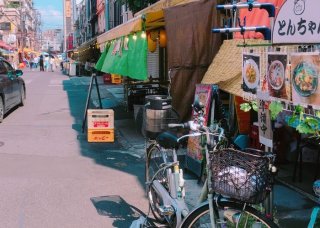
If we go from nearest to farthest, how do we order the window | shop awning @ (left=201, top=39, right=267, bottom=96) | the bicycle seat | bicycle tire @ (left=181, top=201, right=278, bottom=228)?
bicycle tire @ (left=181, top=201, right=278, bottom=228)
the bicycle seat
shop awning @ (left=201, top=39, right=267, bottom=96)
the window

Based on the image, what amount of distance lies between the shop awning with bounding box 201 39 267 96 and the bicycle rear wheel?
1.22 m

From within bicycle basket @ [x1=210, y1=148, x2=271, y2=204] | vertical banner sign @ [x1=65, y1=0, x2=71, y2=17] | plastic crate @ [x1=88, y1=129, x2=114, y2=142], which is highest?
vertical banner sign @ [x1=65, y1=0, x2=71, y2=17]

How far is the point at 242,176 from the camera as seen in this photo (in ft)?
9.56

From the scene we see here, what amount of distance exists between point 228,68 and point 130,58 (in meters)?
3.38

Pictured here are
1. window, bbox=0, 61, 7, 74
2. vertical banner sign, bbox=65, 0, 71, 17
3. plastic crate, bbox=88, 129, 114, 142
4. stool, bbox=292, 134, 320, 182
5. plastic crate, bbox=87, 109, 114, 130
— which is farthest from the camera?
vertical banner sign, bbox=65, 0, 71, 17

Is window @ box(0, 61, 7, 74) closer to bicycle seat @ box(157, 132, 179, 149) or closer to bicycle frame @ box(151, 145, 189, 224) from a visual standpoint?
bicycle seat @ box(157, 132, 179, 149)

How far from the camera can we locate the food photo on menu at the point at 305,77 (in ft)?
10.4

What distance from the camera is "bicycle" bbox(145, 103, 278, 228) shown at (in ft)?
10.1

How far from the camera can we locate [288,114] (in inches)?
147

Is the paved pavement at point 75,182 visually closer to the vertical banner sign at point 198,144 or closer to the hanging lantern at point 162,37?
the vertical banner sign at point 198,144

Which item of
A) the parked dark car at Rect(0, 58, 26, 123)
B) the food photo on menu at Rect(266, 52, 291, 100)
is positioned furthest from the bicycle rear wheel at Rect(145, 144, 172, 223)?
the parked dark car at Rect(0, 58, 26, 123)

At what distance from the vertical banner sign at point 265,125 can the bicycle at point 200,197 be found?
14.5 inches

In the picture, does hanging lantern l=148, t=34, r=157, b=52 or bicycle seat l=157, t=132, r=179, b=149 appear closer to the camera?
bicycle seat l=157, t=132, r=179, b=149

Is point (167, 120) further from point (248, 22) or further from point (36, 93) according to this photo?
point (36, 93)
